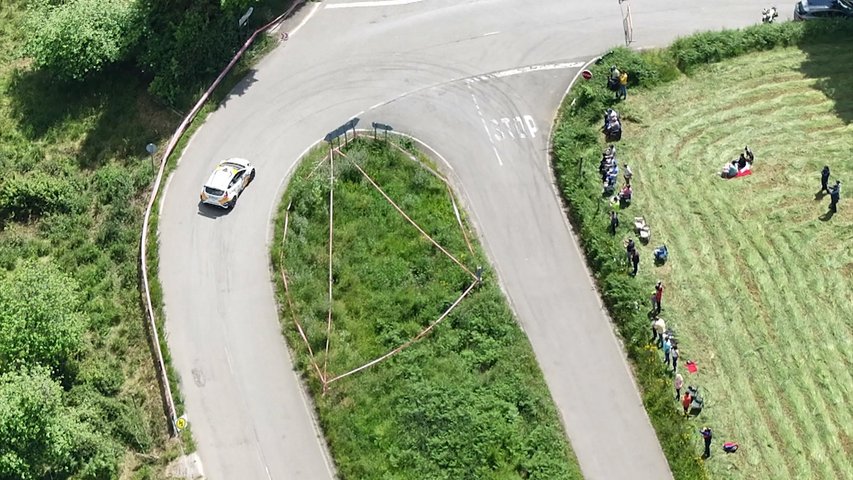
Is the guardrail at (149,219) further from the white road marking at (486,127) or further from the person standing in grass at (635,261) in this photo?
the person standing in grass at (635,261)

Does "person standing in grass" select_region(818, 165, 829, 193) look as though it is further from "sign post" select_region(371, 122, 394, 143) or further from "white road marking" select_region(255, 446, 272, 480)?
"white road marking" select_region(255, 446, 272, 480)

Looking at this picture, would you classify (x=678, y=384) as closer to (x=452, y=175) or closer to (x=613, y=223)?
(x=613, y=223)

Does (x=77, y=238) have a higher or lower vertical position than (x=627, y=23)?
lower

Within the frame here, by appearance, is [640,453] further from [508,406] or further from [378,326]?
[378,326]

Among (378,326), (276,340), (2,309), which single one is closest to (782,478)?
(378,326)

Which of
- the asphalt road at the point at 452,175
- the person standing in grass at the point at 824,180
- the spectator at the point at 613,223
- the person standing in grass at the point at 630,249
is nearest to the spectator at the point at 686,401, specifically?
the asphalt road at the point at 452,175

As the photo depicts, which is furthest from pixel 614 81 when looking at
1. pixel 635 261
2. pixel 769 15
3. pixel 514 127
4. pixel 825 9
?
pixel 825 9

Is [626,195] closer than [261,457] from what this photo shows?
No
